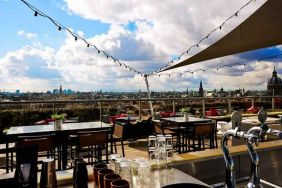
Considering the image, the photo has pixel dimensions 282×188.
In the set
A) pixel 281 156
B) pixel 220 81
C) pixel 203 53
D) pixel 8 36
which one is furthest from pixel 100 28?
pixel 220 81

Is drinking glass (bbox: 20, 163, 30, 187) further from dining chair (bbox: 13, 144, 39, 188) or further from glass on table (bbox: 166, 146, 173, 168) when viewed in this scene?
glass on table (bbox: 166, 146, 173, 168)

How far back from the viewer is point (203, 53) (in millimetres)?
6863

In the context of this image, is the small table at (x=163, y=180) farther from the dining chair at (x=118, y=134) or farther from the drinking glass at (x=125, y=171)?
the dining chair at (x=118, y=134)

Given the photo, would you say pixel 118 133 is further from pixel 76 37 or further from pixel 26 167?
pixel 76 37

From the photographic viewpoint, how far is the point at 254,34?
5.62 metres

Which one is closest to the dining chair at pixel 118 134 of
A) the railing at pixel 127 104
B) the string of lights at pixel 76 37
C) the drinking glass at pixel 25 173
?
the railing at pixel 127 104

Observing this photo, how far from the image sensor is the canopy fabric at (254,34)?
471 centimetres

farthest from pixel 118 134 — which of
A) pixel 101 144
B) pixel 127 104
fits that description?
pixel 127 104

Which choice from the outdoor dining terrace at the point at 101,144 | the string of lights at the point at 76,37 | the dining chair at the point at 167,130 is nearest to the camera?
the outdoor dining terrace at the point at 101,144

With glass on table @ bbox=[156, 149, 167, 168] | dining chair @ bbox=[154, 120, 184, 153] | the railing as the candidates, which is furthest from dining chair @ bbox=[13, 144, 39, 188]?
dining chair @ bbox=[154, 120, 184, 153]

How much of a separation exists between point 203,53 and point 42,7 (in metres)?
3.75

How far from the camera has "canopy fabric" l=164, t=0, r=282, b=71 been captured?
4.71 metres

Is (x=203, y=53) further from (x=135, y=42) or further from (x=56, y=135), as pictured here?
(x=135, y=42)

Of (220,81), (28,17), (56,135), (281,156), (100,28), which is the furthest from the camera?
(220,81)
